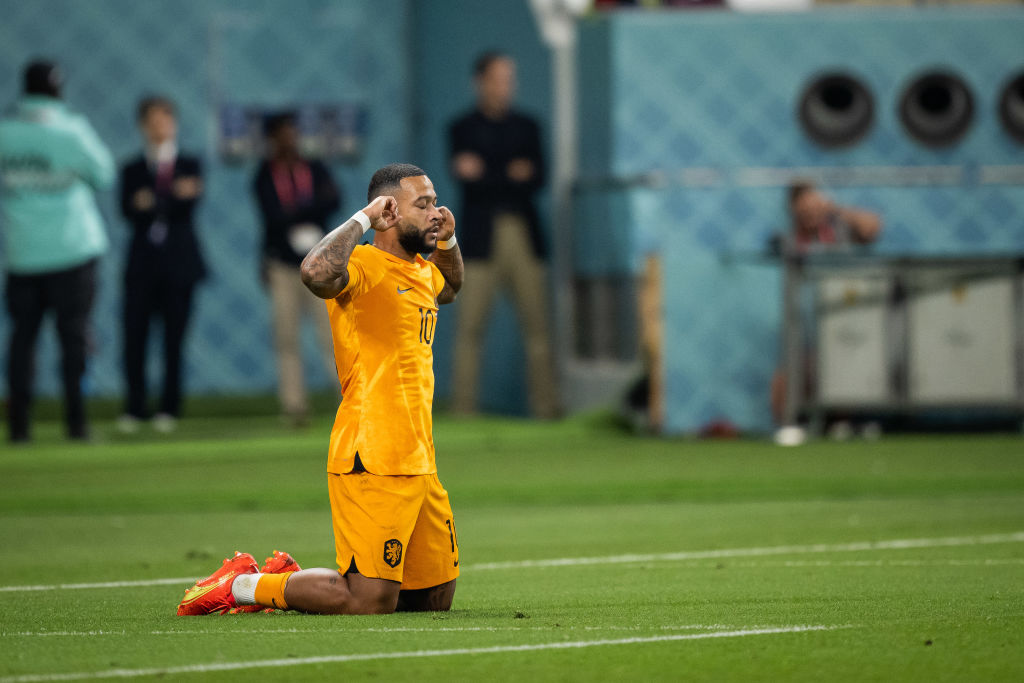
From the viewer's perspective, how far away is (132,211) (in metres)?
14.0

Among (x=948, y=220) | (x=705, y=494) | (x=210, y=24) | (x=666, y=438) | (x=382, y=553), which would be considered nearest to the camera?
(x=382, y=553)

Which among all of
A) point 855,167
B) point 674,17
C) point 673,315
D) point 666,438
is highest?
point 674,17

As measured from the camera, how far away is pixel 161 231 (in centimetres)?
1416

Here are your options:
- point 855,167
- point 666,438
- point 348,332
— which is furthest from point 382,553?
point 855,167

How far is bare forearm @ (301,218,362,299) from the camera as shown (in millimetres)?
5414

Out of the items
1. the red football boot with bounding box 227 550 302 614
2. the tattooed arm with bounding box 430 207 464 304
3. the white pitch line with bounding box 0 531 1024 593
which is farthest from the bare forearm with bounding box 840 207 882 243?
the red football boot with bounding box 227 550 302 614

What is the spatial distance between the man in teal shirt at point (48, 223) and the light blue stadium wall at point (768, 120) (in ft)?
14.3

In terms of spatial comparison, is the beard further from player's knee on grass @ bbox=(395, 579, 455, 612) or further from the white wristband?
player's knee on grass @ bbox=(395, 579, 455, 612)

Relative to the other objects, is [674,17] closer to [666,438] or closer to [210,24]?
[666,438]

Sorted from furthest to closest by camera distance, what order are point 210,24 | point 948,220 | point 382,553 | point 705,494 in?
point 210,24
point 948,220
point 705,494
point 382,553

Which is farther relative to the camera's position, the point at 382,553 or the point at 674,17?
the point at 674,17

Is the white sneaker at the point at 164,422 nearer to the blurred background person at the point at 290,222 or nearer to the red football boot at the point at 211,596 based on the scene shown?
the blurred background person at the point at 290,222

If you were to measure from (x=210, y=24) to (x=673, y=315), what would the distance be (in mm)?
6418

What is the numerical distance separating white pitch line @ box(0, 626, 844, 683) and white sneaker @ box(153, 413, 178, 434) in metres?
9.25
